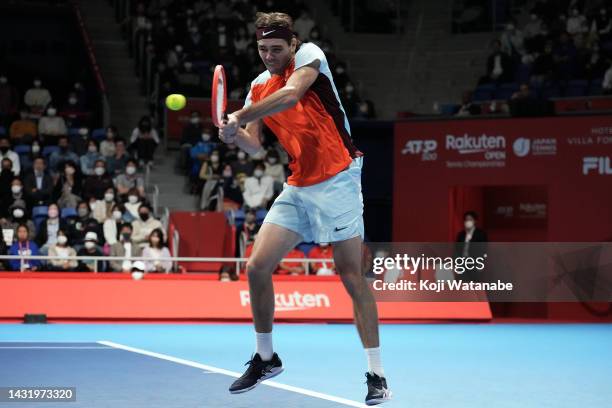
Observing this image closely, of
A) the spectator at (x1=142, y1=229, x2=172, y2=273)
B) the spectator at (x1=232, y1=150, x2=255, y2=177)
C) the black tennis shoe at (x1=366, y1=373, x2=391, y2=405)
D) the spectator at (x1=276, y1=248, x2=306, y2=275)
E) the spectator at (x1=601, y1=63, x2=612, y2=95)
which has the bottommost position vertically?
the spectator at (x1=276, y1=248, x2=306, y2=275)

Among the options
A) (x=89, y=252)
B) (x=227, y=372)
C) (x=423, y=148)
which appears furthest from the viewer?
(x=423, y=148)

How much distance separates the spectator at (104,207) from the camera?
2070 centimetres

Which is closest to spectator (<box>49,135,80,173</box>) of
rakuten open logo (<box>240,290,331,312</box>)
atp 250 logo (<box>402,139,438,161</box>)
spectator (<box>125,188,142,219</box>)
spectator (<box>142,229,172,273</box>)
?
spectator (<box>125,188,142,219</box>)

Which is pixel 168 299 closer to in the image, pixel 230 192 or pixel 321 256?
pixel 321 256

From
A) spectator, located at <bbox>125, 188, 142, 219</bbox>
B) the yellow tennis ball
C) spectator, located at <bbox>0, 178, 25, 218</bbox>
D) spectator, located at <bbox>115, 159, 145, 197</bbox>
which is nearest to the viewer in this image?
the yellow tennis ball

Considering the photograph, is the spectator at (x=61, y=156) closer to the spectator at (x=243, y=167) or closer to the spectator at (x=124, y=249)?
the spectator at (x=124, y=249)

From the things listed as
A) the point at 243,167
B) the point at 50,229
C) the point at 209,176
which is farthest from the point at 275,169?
the point at 50,229

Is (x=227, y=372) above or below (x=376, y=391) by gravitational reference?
below

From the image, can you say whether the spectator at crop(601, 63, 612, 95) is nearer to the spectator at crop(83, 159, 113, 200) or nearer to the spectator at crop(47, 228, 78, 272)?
the spectator at crop(83, 159, 113, 200)

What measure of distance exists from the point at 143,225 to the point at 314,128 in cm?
1394

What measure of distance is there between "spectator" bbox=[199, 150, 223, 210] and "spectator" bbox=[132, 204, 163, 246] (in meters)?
1.86

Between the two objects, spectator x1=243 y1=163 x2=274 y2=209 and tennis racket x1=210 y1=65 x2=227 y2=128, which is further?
spectator x1=243 y1=163 x2=274 y2=209

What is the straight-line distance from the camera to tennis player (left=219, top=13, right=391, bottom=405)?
705 cm

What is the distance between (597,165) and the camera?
2131cm
